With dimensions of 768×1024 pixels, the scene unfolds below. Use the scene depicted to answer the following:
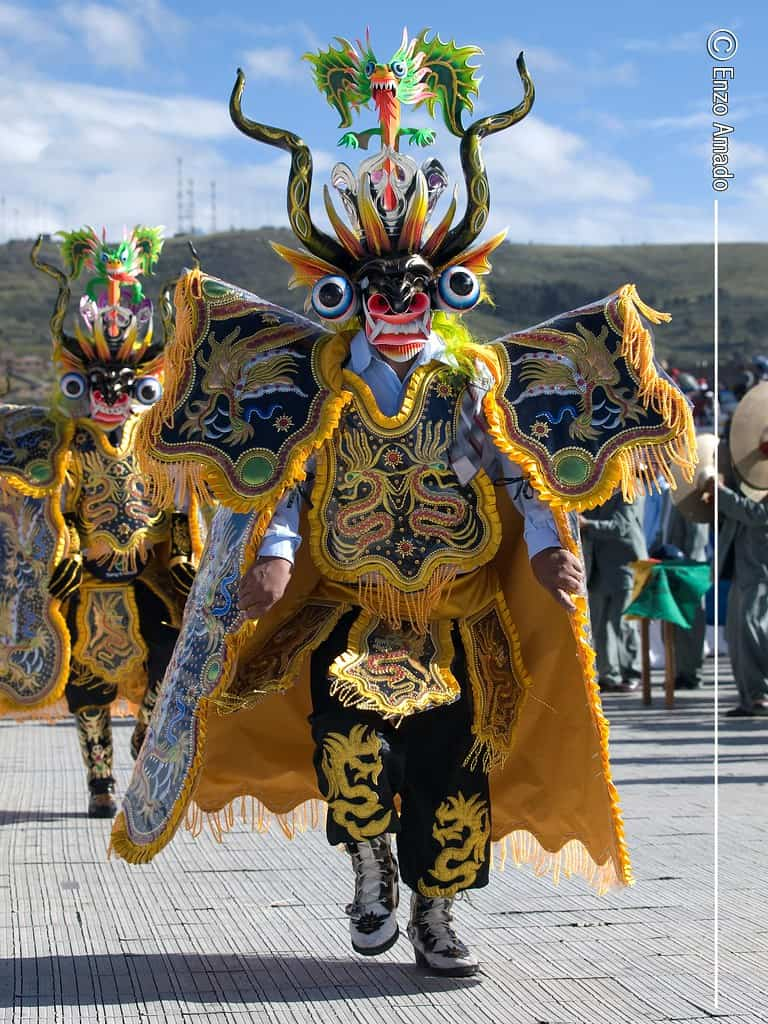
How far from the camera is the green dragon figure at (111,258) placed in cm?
827

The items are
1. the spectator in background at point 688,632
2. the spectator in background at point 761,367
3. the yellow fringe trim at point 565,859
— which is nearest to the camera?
the yellow fringe trim at point 565,859

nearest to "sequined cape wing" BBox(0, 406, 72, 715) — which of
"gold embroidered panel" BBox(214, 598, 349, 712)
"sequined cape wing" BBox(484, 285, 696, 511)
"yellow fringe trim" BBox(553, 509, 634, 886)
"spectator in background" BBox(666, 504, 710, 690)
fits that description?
"gold embroidered panel" BBox(214, 598, 349, 712)

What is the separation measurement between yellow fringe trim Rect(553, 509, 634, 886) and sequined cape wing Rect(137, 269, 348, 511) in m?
0.72

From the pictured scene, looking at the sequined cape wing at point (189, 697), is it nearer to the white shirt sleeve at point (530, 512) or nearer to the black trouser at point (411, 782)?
the black trouser at point (411, 782)

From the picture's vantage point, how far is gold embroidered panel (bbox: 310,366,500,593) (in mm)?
4859

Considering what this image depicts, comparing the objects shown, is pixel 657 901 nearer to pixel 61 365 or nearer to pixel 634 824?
pixel 634 824

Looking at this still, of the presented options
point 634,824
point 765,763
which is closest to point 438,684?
point 634,824

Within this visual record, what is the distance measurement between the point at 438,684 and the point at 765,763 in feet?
16.3

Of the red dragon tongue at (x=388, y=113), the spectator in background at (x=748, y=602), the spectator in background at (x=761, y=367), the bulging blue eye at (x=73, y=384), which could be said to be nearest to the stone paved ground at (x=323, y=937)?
the bulging blue eye at (x=73, y=384)

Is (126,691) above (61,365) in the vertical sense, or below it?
below

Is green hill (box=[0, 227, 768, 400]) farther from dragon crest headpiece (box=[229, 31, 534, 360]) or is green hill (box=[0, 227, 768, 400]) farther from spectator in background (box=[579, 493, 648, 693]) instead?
dragon crest headpiece (box=[229, 31, 534, 360])

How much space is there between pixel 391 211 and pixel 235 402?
70 cm

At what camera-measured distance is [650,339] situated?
16.4 ft

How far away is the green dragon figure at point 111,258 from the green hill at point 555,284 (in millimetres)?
64875
